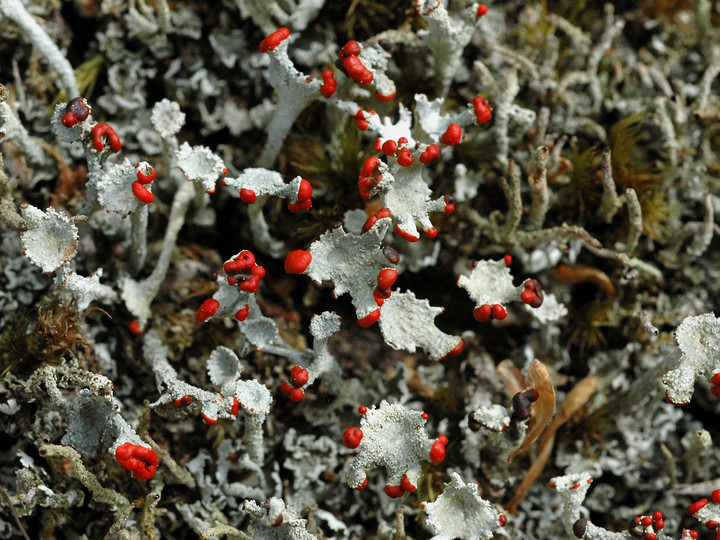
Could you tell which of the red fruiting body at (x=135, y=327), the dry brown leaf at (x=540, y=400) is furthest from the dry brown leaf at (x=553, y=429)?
the red fruiting body at (x=135, y=327)

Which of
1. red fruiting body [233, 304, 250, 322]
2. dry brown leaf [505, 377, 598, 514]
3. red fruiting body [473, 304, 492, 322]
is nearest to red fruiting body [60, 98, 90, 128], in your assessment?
red fruiting body [233, 304, 250, 322]

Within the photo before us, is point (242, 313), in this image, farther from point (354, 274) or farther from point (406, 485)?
point (406, 485)

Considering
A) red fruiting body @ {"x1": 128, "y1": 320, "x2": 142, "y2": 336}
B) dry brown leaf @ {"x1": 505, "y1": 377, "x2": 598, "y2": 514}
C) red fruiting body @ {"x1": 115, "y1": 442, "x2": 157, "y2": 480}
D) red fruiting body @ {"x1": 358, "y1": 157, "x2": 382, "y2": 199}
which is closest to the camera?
red fruiting body @ {"x1": 115, "y1": 442, "x2": 157, "y2": 480}

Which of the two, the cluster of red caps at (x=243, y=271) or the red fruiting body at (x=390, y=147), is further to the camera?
the red fruiting body at (x=390, y=147)

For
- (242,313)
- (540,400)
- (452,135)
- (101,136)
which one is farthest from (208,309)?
(540,400)

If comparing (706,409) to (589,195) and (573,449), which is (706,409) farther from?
(589,195)

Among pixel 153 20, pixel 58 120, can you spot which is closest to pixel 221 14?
pixel 153 20

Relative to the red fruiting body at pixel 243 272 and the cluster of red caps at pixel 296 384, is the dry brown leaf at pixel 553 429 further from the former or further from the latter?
the red fruiting body at pixel 243 272

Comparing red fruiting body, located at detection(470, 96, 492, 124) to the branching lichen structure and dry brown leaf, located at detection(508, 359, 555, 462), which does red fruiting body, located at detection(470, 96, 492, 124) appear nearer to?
the branching lichen structure
